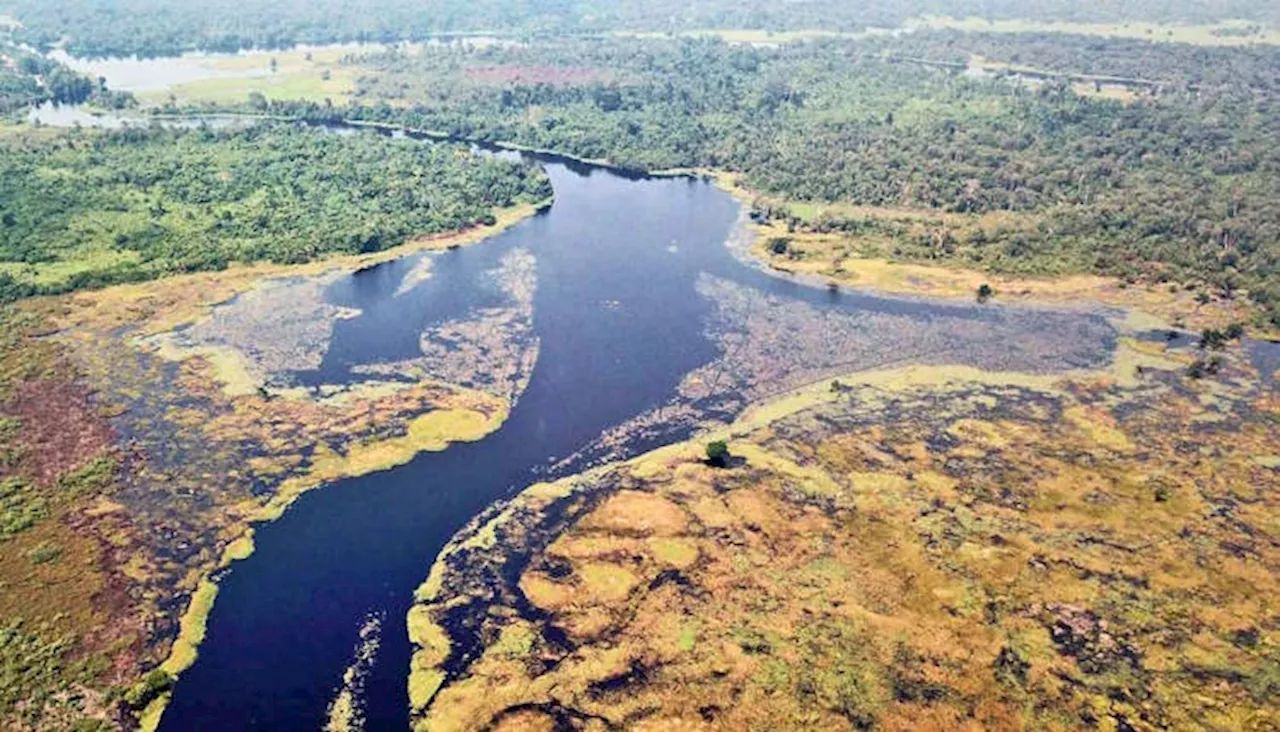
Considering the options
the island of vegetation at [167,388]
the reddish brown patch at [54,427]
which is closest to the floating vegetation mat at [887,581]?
the island of vegetation at [167,388]

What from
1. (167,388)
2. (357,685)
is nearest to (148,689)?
(357,685)

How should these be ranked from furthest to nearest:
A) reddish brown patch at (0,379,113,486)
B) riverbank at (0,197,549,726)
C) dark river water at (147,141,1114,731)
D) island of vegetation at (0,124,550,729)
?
reddish brown patch at (0,379,113,486) → island of vegetation at (0,124,550,729) → riverbank at (0,197,549,726) → dark river water at (147,141,1114,731)

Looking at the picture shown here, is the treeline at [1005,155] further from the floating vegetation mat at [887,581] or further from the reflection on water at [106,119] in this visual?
the floating vegetation mat at [887,581]

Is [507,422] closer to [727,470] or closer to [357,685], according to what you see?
[727,470]

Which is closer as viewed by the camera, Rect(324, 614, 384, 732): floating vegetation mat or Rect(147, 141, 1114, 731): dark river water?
Rect(324, 614, 384, 732): floating vegetation mat

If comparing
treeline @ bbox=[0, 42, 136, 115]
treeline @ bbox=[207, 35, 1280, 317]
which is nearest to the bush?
treeline @ bbox=[207, 35, 1280, 317]

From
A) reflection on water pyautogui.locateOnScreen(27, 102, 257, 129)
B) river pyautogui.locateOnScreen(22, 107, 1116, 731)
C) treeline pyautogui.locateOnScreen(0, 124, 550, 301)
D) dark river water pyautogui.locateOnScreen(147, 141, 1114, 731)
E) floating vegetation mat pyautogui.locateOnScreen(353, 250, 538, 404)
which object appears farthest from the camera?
reflection on water pyautogui.locateOnScreen(27, 102, 257, 129)

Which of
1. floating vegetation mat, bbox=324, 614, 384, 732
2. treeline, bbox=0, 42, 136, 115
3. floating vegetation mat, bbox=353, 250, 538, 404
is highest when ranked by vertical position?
treeline, bbox=0, 42, 136, 115

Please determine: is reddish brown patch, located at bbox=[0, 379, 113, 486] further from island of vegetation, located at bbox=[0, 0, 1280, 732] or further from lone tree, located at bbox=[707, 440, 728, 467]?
lone tree, located at bbox=[707, 440, 728, 467]
